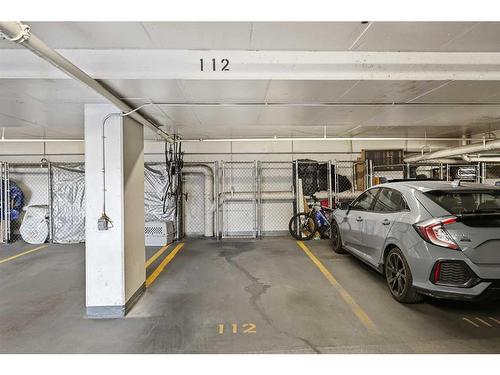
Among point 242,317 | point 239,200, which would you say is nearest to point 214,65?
point 242,317

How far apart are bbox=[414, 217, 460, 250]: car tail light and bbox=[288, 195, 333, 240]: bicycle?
4.22m

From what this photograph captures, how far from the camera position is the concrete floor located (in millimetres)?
2475

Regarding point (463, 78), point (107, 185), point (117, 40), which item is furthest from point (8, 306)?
point (463, 78)

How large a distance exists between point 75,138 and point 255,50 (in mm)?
6006

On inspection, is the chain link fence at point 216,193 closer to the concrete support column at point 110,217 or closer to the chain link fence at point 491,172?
the chain link fence at point 491,172

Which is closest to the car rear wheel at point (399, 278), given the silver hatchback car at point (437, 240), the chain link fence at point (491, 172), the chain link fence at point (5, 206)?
the silver hatchback car at point (437, 240)

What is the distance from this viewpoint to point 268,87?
2924mm

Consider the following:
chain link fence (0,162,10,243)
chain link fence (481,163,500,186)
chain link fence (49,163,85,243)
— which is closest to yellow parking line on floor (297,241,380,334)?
chain link fence (49,163,85,243)

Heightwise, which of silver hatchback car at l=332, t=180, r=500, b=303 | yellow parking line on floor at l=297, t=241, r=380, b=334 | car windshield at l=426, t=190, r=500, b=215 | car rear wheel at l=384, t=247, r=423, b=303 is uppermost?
car windshield at l=426, t=190, r=500, b=215

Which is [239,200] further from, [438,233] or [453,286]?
[453,286]

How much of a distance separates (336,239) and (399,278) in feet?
7.88

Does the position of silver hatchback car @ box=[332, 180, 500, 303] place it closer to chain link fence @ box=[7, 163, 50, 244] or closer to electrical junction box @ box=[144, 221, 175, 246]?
electrical junction box @ box=[144, 221, 175, 246]

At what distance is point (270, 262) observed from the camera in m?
5.11

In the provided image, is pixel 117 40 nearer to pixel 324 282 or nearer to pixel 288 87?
pixel 288 87
